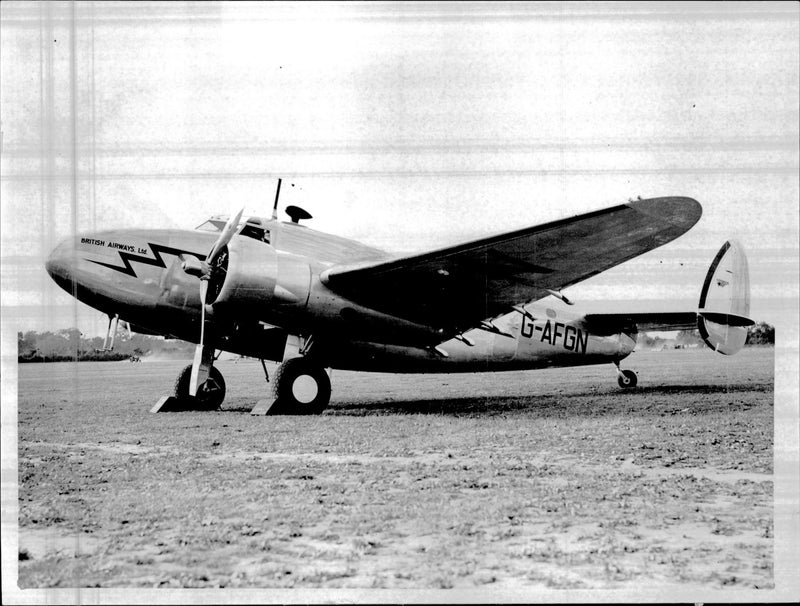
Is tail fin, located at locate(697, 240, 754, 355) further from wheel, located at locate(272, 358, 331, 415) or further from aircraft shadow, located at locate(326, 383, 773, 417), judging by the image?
wheel, located at locate(272, 358, 331, 415)

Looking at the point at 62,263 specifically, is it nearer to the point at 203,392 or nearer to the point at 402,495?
the point at 203,392

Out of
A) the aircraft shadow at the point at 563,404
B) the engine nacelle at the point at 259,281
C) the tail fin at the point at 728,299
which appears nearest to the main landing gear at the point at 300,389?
the aircraft shadow at the point at 563,404

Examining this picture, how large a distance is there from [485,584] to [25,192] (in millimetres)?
4105

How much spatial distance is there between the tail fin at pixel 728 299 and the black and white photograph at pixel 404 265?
20 millimetres

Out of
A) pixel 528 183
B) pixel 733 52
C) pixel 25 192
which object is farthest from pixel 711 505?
pixel 25 192

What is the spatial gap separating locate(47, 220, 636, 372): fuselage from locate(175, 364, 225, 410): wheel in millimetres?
319

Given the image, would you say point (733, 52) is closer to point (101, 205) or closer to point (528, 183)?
point (528, 183)

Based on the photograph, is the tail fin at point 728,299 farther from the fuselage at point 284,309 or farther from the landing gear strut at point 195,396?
the landing gear strut at point 195,396

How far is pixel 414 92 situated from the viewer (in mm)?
4543

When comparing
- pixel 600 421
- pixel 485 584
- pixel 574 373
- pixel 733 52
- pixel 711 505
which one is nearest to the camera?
pixel 485 584

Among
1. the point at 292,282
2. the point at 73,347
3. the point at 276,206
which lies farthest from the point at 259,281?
the point at 73,347

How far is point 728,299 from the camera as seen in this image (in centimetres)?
466

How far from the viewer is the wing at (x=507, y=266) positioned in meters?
4.45

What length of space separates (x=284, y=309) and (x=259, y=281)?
1.04 feet
